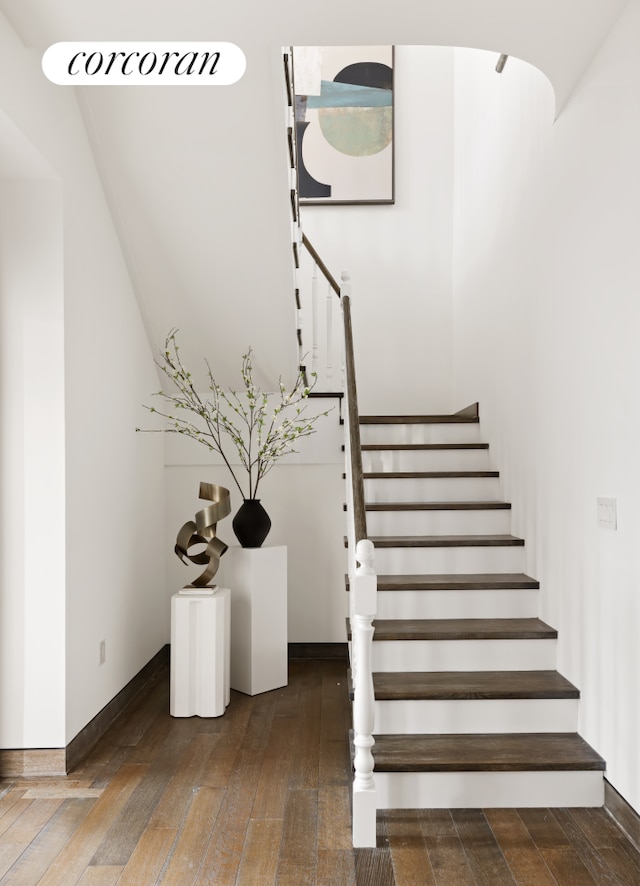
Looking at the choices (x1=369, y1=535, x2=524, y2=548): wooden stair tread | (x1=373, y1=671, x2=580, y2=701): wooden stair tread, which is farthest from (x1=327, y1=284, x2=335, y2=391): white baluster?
(x1=373, y1=671, x2=580, y2=701): wooden stair tread

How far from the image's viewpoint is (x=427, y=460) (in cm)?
450

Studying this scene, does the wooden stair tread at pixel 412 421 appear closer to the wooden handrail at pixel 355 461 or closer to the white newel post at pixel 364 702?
the wooden handrail at pixel 355 461

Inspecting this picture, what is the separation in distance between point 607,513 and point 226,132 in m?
2.24

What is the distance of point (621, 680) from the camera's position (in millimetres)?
2510

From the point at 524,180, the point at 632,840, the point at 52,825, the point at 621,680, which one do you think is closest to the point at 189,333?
the point at 524,180

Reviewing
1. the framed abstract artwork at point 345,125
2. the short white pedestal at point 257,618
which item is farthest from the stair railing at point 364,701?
the framed abstract artwork at point 345,125

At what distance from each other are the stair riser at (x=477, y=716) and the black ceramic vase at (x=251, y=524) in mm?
1406

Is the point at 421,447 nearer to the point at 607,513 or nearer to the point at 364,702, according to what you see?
the point at 607,513

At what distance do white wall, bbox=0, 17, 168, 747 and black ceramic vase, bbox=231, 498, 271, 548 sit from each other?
0.81 metres

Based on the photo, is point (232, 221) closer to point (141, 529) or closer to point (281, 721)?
point (141, 529)

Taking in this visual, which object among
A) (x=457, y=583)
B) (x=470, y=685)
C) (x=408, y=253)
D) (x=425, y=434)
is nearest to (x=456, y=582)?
(x=457, y=583)

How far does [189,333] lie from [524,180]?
6.73ft

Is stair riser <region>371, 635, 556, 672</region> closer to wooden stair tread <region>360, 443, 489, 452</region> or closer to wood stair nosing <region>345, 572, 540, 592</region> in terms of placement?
wood stair nosing <region>345, 572, 540, 592</region>

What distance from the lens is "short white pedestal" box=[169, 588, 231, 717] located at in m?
3.61
